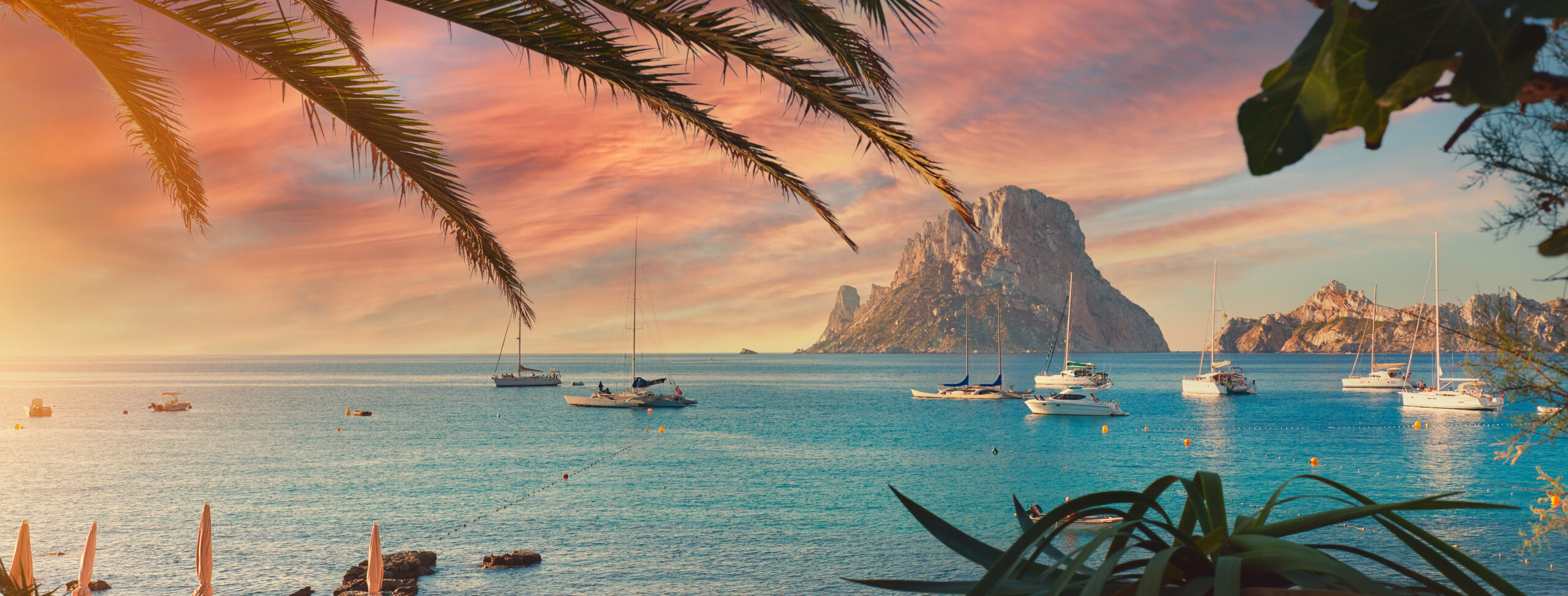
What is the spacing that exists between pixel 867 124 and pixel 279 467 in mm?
49646

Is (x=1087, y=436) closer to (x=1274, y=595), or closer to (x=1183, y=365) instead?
(x=1274, y=595)

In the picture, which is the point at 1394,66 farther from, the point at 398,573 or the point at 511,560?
the point at 511,560

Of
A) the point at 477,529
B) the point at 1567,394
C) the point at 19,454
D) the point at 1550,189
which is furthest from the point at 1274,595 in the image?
the point at 19,454

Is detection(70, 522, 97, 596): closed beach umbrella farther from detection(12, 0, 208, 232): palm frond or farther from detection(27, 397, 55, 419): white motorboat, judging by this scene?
detection(27, 397, 55, 419): white motorboat

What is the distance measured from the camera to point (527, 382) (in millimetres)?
107062

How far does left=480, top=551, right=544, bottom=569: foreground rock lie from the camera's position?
26.0 meters

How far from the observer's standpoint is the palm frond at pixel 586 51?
4684 millimetres

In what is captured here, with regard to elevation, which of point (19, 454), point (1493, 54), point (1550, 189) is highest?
point (1550, 189)

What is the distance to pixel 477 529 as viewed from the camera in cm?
3133

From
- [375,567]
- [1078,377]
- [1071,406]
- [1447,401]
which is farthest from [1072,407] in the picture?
[375,567]

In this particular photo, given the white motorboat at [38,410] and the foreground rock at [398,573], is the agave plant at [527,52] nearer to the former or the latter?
the foreground rock at [398,573]

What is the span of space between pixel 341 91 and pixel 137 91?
7.59 feet

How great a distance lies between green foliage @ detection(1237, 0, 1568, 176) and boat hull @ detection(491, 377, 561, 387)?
356 feet

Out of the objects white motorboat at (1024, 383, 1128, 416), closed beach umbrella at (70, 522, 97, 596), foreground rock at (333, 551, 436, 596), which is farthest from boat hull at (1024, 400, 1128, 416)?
closed beach umbrella at (70, 522, 97, 596)
